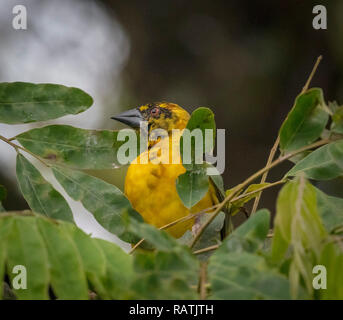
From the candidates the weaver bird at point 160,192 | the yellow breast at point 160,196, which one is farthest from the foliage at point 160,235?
the yellow breast at point 160,196

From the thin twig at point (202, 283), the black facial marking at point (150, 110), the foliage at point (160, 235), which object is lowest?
the thin twig at point (202, 283)

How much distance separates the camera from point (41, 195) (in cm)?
130

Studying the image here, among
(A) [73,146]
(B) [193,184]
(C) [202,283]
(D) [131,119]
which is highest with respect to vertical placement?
(D) [131,119]

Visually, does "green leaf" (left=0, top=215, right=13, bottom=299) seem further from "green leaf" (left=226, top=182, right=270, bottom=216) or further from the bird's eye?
the bird's eye

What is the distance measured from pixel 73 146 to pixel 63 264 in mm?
458

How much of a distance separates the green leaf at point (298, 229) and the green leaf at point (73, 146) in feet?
1.79

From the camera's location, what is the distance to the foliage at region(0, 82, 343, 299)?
850 millimetres

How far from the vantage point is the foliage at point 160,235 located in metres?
0.85

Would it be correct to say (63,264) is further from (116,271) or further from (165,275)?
(165,275)

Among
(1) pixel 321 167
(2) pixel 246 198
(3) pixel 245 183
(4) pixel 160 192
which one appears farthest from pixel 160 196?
(3) pixel 245 183

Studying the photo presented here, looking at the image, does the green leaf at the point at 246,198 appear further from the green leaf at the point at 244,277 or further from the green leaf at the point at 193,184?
the green leaf at the point at 244,277
